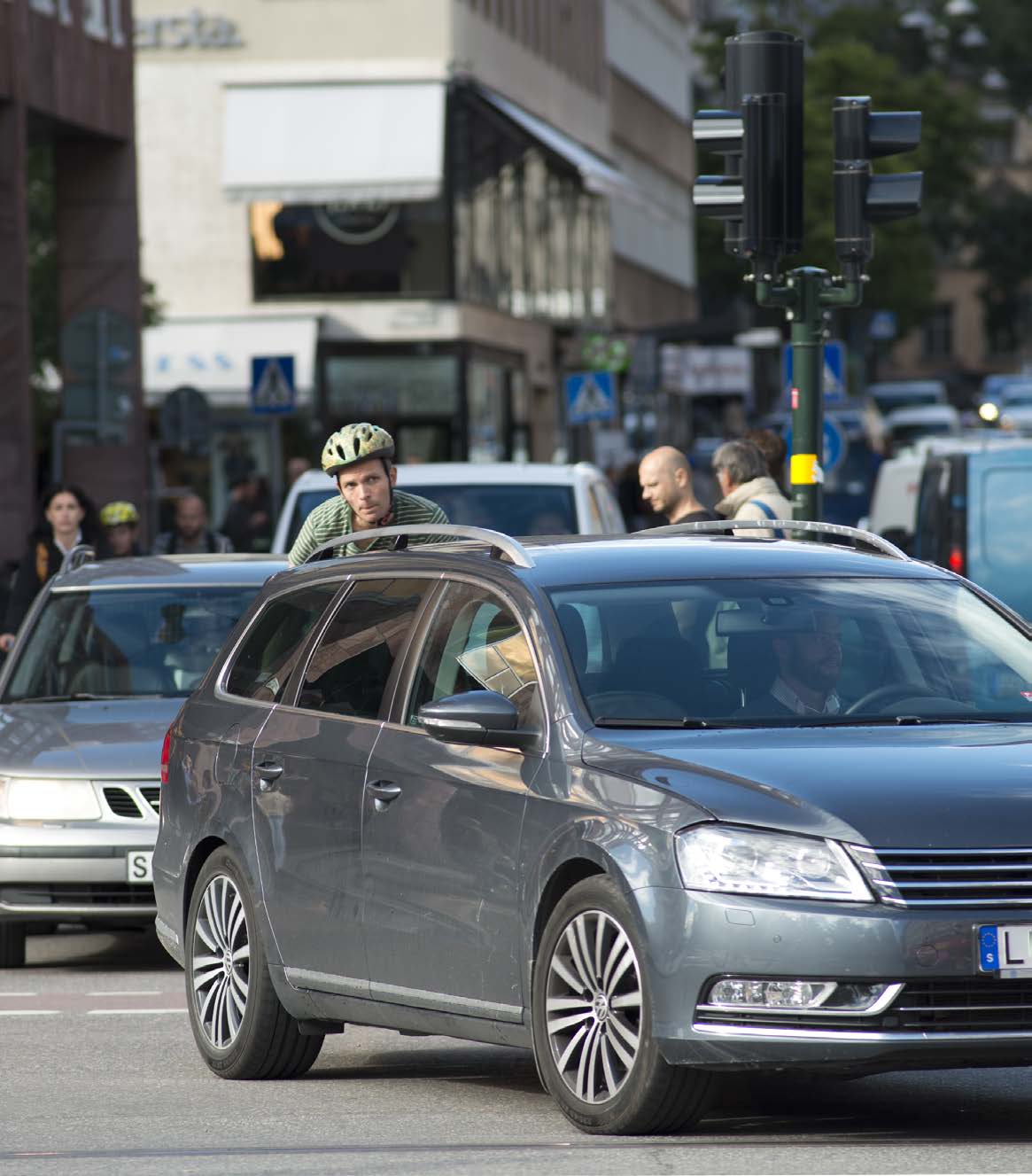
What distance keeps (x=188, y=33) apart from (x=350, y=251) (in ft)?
14.6

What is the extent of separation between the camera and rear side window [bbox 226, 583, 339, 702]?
31.7 ft

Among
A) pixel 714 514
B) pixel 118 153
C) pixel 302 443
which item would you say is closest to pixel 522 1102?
pixel 714 514

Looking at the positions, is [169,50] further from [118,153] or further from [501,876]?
[501,876]

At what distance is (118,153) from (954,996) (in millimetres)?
27558

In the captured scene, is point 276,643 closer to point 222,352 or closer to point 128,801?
point 128,801

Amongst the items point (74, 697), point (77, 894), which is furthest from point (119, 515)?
point (77, 894)

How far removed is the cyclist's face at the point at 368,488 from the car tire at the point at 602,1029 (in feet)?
11.8

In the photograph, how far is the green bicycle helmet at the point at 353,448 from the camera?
440 inches

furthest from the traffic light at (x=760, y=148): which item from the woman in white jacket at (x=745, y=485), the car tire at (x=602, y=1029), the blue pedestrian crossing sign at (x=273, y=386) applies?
the blue pedestrian crossing sign at (x=273, y=386)

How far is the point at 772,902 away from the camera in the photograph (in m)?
7.23

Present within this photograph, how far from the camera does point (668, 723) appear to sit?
26.3 ft

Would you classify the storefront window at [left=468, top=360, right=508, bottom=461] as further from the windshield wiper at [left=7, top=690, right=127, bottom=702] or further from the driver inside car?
the driver inside car

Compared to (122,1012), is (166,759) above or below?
above

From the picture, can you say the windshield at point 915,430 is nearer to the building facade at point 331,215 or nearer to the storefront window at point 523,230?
the storefront window at point 523,230
